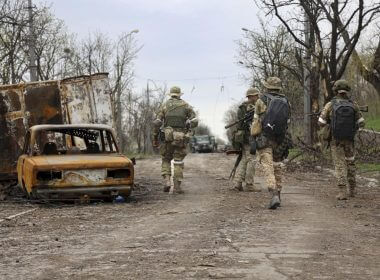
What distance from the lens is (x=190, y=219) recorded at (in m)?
8.13

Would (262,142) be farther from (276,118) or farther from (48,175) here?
(48,175)

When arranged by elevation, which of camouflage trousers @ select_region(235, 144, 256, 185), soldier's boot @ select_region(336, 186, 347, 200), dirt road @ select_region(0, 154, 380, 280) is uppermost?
camouflage trousers @ select_region(235, 144, 256, 185)

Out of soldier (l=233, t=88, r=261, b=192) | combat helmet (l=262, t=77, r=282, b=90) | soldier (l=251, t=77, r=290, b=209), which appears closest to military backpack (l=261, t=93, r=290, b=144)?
soldier (l=251, t=77, r=290, b=209)

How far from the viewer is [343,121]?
1017cm

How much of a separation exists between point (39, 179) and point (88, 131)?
2424 millimetres

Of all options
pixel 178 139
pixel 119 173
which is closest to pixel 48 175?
pixel 119 173

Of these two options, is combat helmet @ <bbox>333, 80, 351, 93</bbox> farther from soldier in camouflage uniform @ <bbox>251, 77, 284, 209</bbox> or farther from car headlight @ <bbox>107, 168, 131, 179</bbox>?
car headlight @ <bbox>107, 168, 131, 179</bbox>

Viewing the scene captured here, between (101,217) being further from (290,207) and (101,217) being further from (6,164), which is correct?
(6,164)

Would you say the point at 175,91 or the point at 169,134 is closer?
the point at 169,134

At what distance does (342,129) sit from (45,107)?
6478mm

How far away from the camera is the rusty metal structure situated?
12844 mm

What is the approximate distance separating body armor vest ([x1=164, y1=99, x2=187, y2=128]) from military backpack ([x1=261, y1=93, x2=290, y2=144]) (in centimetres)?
248

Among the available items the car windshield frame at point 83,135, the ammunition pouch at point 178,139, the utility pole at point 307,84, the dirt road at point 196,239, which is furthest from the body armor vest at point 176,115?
the utility pole at point 307,84

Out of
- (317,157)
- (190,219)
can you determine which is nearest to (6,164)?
(190,219)
